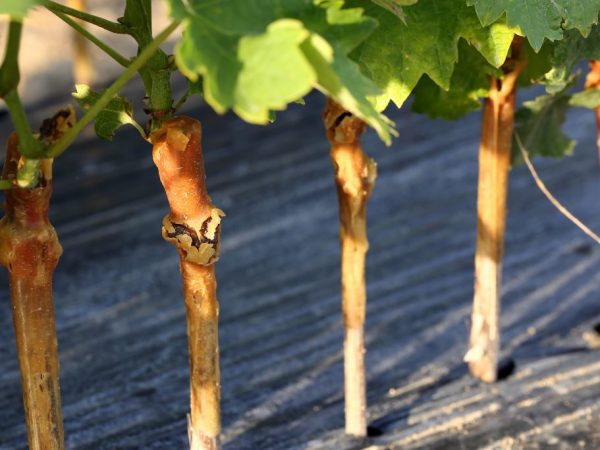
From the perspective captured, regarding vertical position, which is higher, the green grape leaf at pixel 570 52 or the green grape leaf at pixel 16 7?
the green grape leaf at pixel 570 52

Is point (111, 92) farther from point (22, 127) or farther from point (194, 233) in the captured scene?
point (194, 233)

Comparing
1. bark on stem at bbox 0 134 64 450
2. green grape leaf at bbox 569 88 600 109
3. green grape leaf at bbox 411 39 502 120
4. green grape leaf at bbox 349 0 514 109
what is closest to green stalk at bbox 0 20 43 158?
bark on stem at bbox 0 134 64 450

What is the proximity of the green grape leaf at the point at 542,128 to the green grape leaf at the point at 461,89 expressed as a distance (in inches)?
5.8

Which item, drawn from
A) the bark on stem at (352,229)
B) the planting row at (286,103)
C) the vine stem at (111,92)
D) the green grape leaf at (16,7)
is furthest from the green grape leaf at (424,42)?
the green grape leaf at (16,7)

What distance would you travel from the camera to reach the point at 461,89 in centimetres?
149

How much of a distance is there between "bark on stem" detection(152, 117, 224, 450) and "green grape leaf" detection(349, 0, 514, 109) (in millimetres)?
226

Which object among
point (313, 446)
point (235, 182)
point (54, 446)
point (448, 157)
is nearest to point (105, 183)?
point (235, 182)

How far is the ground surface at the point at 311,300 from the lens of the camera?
5.42ft

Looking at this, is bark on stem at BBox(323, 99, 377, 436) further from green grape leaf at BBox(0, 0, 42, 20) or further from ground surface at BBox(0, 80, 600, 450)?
green grape leaf at BBox(0, 0, 42, 20)

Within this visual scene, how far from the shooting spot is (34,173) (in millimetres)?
1082

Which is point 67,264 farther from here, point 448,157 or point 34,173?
point 34,173

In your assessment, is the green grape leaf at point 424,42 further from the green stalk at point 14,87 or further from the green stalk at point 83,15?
the green stalk at point 14,87

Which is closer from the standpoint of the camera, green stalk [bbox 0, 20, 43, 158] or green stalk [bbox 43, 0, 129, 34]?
green stalk [bbox 0, 20, 43, 158]

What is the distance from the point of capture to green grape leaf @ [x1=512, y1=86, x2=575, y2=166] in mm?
1637
